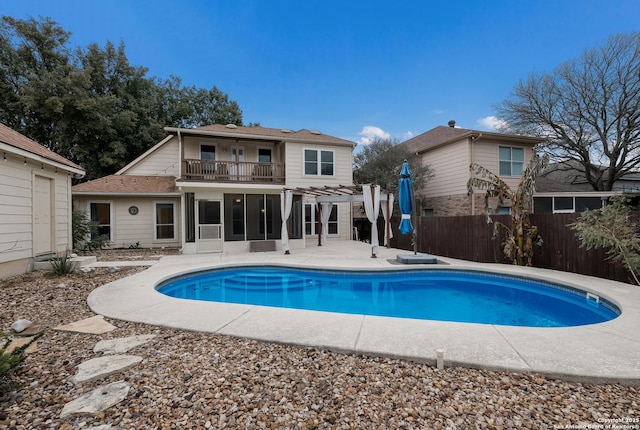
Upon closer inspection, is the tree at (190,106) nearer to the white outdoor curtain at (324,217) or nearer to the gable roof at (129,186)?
the gable roof at (129,186)

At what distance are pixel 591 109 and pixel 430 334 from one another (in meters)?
21.6

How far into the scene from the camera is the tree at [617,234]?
6270 millimetres

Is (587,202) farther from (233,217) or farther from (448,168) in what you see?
(233,217)

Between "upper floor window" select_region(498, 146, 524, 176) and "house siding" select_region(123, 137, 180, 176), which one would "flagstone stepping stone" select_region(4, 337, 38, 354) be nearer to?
"house siding" select_region(123, 137, 180, 176)

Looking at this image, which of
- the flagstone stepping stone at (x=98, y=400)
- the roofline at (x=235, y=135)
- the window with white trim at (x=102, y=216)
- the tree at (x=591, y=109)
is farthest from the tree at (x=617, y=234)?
the window with white trim at (x=102, y=216)

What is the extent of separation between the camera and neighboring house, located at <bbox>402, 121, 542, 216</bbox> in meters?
14.4

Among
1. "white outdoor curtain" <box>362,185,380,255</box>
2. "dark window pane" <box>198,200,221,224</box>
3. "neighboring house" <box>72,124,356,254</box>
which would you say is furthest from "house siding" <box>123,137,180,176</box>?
"white outdoor curtain" <box>362,185,380,255</box>

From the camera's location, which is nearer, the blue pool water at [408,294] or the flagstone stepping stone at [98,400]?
the flagstone stepping stone at [98,400]

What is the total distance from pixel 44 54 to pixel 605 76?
34149mm

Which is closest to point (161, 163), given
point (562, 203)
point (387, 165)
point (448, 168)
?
point (387, 165)

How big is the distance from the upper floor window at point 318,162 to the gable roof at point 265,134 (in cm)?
59

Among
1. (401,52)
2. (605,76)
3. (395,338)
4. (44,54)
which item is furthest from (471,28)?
(44,54)

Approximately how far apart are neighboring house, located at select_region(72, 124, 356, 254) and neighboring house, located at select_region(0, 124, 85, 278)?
148 inches

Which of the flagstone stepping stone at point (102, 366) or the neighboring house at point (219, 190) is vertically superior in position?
the neighboring house at point (219, 190)
